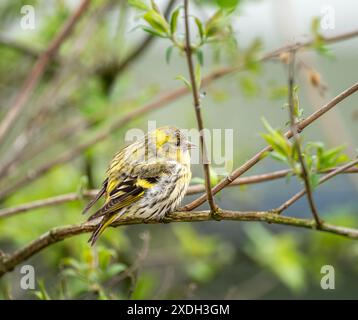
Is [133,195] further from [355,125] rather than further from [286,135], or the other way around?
[355,125]

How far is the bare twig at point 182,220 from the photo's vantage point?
77.5 inches

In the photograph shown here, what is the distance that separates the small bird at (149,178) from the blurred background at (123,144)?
0.43 m

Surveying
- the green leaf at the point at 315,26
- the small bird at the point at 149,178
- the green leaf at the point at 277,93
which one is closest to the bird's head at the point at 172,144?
the small bird at the point at 149,178

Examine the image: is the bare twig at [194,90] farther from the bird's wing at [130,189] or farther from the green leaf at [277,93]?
the green leaf at [277,93]

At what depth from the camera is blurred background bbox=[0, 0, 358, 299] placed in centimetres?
399

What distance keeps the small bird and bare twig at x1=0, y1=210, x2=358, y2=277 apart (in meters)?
0.26

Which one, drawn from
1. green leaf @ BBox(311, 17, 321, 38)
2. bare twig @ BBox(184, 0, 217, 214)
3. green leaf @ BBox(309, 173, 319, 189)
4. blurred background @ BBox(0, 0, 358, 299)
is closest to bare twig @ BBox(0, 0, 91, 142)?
blurred background @ BBox(0, 0, 358, 299)

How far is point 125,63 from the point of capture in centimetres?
435

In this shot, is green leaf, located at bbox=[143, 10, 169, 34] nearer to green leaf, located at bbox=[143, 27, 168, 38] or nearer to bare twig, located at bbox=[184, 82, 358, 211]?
green leaf, located at bbox=[143, 27, 168, 38]

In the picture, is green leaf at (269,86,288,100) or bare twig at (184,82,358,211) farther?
green leaf at (269,86,288,100)

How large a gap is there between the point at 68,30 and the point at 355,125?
361 centimetres

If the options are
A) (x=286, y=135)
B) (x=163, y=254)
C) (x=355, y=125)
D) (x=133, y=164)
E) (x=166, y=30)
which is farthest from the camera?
(x=355, y=125)
